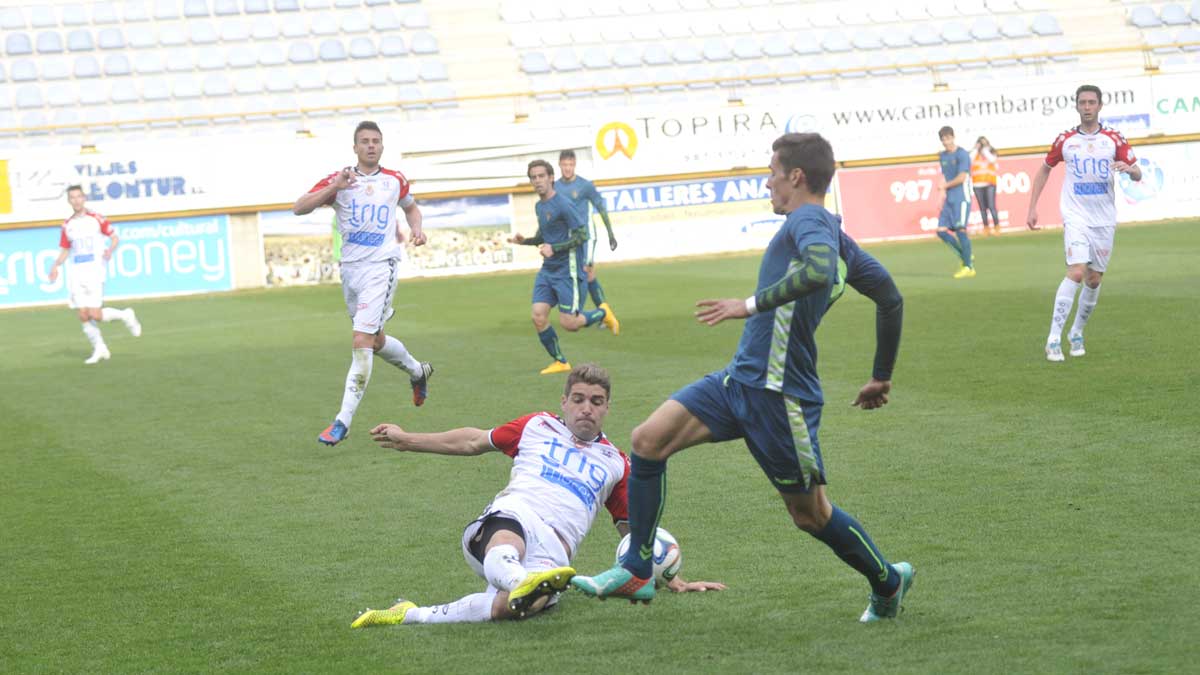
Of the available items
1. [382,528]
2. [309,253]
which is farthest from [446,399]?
[309,253]

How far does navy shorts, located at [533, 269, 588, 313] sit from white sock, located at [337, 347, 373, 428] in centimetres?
398

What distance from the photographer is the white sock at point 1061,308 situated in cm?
1202

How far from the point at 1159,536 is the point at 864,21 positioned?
3161 centimetres

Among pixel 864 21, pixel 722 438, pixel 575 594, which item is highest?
pixel 864 21

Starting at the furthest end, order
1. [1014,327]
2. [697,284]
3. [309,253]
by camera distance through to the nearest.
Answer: [309,253], [697,284], [1014,327]

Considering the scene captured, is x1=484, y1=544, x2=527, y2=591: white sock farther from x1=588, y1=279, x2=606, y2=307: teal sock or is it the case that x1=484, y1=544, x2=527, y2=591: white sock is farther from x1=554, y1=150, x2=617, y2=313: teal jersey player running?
x1=588, y1=279, x2=606, y2=307: teal sock

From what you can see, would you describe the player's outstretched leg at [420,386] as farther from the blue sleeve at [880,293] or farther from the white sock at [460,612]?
the blue sleeve at [880,293]

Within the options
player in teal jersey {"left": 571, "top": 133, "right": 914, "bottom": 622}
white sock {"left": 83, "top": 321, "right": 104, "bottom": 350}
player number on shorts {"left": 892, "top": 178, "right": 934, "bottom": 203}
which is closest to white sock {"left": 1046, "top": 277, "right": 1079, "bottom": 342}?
player in teal jersey {"left": 571, "top": 133, "right": 914, "bottom": 622}

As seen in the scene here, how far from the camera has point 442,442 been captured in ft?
19.4

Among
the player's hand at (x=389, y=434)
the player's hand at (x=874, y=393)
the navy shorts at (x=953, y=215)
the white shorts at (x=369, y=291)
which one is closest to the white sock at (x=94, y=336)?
the white shorts at (x=369, y=291)

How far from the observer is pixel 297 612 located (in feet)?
19.2

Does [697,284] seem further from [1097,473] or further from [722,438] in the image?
[722,438]

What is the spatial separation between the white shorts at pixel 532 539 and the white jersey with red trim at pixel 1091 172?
8.19 metres

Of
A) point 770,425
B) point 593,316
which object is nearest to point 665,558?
point 770,425
